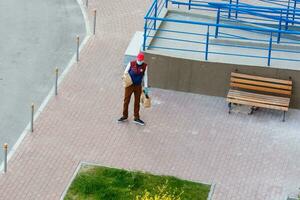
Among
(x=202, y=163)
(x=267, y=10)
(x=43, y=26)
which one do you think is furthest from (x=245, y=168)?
(x=43, y=26)

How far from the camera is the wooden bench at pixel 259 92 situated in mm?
23625

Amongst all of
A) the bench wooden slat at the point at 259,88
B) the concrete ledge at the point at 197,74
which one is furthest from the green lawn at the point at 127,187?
the concrete ledge at the point at 197,74

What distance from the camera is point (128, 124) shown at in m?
23.4

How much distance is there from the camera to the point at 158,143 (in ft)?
74.5

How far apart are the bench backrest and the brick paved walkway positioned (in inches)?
23.6

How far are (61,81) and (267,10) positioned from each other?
19.6 ft

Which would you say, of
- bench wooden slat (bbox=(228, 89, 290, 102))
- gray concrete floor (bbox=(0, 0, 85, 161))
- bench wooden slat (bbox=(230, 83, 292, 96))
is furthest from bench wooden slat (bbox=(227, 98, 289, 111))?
gray concrete floor (bbox=(0, 0, 85, 161))

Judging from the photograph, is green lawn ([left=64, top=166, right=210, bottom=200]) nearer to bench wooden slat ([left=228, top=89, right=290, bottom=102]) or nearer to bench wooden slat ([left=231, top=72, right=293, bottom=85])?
bench wooden slat ([left=228, top=89, right=290, bottom=102])

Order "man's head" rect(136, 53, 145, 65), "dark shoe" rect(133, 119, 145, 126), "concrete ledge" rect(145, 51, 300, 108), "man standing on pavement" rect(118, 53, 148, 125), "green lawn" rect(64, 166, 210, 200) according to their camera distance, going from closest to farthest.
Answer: "green lawn" rect(64, 166, 210, 200) → "man's head" rect(136, 53, 145, 65) → "man standing on pavement" rect(118, 53, 148, 125) → "dark shoe" rect(133, 119, 145, 126) → "concrete ledge" rect(145, 51, 300, 108)

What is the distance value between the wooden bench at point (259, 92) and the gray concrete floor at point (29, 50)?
4904mm

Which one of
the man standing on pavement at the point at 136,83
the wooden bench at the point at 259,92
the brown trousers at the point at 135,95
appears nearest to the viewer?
the man standing on pavement at the point at 136,83

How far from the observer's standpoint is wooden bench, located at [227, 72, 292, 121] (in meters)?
23.6

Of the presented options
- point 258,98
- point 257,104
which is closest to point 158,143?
point 257,104

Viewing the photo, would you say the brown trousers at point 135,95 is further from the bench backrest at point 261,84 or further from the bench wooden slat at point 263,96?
the bench backrest at point 261,84
